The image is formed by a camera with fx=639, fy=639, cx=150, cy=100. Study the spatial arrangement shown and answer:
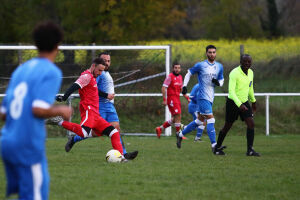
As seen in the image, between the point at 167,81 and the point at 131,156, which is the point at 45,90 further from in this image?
the point at 167,81

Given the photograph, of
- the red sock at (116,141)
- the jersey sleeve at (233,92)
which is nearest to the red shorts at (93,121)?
the red sock at (116,141)

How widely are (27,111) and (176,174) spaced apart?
4.49m

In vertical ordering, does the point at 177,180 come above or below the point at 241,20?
below

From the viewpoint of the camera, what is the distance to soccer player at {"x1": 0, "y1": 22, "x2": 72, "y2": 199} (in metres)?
4.34

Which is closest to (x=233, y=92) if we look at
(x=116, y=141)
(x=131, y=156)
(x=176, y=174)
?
(x=131, y=156)

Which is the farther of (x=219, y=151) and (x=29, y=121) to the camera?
(x=219, y=151)

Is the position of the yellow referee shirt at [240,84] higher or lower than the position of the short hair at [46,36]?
lower

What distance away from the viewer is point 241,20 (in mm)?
37719

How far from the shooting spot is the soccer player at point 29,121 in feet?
14.3

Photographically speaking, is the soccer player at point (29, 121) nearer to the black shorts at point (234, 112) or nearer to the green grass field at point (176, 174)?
the green grass field at point (176, 174)

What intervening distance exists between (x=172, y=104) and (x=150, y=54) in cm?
225

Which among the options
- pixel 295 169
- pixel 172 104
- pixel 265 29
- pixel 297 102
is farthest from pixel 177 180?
pixel 265 29

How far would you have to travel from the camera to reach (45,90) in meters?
4.36

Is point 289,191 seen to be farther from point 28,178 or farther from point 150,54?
point 150,54
